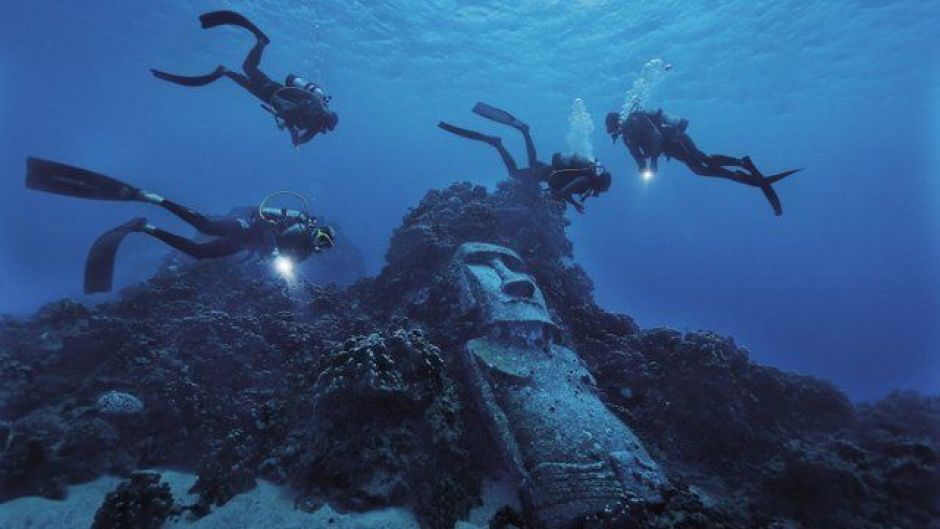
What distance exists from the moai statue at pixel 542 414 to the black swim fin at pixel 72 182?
5.10 m

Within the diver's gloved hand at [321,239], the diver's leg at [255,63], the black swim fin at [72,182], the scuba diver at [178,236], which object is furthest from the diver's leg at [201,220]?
the diver's leg at [255,63]

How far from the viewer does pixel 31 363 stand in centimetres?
721

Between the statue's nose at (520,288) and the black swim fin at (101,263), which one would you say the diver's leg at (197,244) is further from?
the statue's nose at (520,288)

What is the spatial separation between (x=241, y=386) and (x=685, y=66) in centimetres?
3737

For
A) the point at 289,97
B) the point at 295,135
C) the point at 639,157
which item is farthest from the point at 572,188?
the point at 289,97

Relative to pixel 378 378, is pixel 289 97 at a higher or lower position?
higher

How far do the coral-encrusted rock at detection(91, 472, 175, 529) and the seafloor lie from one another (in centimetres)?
2

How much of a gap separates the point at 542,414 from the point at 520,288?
2.70 metres

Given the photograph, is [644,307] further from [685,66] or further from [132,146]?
[132,146]

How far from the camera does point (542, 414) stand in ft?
19.4

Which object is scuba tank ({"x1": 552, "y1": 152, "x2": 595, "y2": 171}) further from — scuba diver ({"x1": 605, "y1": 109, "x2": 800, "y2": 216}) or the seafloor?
the seafloor

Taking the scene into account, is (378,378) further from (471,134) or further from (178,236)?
(471,134)

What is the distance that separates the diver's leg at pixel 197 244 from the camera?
600cm

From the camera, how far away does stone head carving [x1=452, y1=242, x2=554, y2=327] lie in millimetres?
7400
